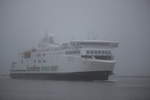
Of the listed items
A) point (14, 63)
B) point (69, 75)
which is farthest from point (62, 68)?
point (14, 63)

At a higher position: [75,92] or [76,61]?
[76,61]

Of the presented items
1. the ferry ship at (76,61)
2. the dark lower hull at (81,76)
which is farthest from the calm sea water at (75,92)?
the ferry ship at (76,61)

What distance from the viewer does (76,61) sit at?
1816 centimetres

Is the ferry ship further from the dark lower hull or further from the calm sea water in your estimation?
the calm sea water

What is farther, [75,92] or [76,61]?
[76,61]

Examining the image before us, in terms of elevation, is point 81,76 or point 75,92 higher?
point 75,92

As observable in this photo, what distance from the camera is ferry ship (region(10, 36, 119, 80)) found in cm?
1769

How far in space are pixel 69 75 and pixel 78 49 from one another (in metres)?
1.53

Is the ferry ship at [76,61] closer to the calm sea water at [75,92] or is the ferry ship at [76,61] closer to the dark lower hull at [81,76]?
the dark lower hull at [81,76]

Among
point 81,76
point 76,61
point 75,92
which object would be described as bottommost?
point 81,76

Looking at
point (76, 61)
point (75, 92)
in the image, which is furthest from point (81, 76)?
point (75, 92)

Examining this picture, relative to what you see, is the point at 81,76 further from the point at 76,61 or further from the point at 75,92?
the point at 75,92

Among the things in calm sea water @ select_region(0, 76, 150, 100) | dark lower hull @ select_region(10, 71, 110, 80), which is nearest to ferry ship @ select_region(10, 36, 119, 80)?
dark lower hull @ select_region(10, 71, 110, 80)

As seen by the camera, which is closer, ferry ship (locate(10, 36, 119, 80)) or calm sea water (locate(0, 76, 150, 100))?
calm sea water (locate(0, 76, 150, 100))
